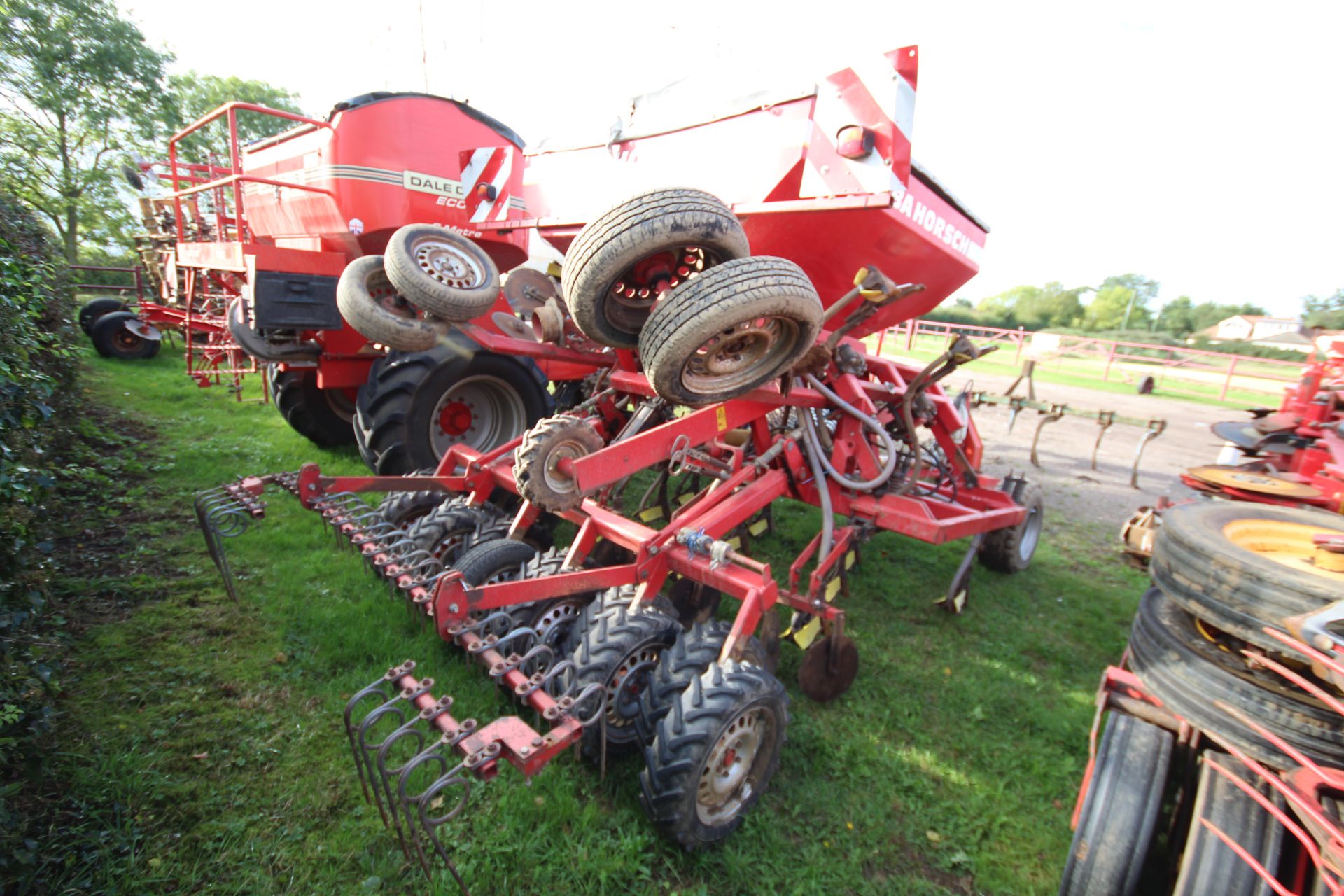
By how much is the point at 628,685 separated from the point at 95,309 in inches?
573

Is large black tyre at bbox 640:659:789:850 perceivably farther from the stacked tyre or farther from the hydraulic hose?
the hydraulic hose

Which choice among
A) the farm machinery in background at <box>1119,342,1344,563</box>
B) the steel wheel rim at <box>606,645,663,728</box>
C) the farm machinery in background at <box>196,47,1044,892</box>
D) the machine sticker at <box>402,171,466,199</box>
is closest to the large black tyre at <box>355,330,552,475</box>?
the farm machinery in background at <box>196,47,1044,892</box>

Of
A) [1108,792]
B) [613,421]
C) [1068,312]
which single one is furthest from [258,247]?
[1068,312]

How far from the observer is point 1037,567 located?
5.14m

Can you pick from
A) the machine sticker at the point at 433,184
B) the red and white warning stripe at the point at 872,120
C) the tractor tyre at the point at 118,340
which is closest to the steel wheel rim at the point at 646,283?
the red and white warning stripe at the point at 872,120

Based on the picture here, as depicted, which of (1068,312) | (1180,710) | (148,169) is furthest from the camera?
(1068,312)

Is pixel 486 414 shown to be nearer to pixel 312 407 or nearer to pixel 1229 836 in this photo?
pixel 312 407

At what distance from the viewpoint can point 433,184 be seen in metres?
5.81

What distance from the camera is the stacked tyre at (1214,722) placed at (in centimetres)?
167

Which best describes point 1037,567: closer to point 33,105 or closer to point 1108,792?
point 1108,792

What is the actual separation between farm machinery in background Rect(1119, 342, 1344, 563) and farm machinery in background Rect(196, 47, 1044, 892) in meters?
1.02

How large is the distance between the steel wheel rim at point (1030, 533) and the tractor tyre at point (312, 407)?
6.25 m

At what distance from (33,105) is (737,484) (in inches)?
1143

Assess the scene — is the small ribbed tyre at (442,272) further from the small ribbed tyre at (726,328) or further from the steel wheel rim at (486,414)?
the small ribbed tyre at (726,328)
